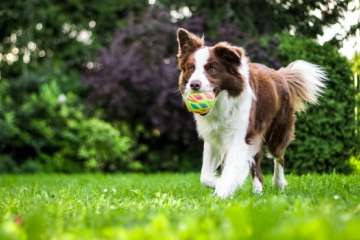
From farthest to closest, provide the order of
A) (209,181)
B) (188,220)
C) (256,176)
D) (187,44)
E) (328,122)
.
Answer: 1. (328,122)
2. (256,176)
3. (209,181)
4. (187,44)
5. (188,220)

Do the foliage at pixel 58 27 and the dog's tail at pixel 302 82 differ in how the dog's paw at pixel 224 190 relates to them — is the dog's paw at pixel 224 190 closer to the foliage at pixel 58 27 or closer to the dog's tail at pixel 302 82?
the dog's tail at pixel 302 82

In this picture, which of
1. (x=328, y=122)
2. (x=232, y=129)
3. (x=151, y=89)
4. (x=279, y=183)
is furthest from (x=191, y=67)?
(x=151, y=89)

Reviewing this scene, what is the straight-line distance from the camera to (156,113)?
15148 millimetres

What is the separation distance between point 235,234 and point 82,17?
18.9 m

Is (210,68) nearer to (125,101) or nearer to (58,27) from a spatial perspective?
(125,101)

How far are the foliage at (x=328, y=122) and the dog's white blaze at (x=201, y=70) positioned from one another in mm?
4318

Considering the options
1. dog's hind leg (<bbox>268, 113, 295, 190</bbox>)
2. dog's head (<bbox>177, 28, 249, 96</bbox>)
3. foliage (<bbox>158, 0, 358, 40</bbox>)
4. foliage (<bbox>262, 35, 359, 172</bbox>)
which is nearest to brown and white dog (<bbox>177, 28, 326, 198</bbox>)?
dog's head (<bbox>177, 28, 249, 96</bbox>)

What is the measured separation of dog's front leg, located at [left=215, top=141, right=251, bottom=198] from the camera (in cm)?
564

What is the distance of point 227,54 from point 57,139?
409 inches

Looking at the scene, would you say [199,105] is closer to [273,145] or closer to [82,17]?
[273,145]

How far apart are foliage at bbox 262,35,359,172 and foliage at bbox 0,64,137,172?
6.10 metres


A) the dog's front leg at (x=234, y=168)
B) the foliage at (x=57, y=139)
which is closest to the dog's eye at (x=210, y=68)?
the dog's front leg at (x=234, y=168)

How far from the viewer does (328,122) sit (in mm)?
10086

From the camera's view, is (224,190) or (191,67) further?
(191,67)
